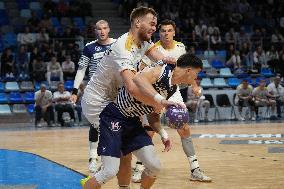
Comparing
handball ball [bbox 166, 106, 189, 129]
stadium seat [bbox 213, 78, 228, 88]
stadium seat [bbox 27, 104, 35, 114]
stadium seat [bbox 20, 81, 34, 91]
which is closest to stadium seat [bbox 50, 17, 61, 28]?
stadium seat [bbox 20, 81, 34, 91]

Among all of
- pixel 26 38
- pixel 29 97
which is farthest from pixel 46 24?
pixel 29 97

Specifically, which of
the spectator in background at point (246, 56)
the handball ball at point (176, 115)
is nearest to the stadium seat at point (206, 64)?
the spectator in background at point (246, 56)

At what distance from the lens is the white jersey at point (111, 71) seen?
213 inches

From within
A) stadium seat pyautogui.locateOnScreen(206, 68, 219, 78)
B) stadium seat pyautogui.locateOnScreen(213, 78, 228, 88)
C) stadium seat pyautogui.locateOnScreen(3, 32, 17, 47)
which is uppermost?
stadium seat pyautogui.locateOnScreen(3, 32, 17, 47)

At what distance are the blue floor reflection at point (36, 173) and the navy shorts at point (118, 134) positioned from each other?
66.7 inches

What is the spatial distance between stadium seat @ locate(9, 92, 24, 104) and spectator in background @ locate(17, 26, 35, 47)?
2354 millimetres

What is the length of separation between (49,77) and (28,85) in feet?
2.73

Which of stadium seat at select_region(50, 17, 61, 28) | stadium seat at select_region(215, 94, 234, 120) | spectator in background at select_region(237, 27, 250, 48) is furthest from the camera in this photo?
spectator in background at select_region(237, 27, 250, 48)

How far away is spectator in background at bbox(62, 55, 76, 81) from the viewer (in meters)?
20.2

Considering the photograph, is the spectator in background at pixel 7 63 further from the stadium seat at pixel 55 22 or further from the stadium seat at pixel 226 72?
the stadium seat at pixel 226 72

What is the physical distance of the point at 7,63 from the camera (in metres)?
19.9

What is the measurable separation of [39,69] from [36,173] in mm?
12167

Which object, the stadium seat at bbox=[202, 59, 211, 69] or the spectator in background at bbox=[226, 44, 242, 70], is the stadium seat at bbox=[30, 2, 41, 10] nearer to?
the stadium seat at bbox=[202, 59, 211, 69]

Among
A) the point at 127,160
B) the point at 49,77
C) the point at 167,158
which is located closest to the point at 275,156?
the point at 167,158
